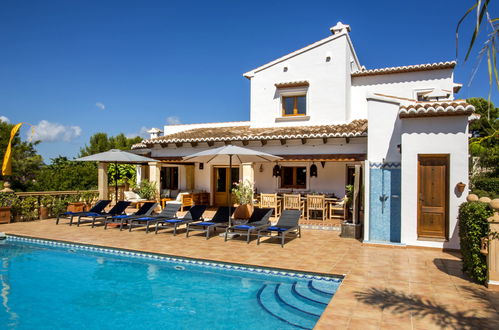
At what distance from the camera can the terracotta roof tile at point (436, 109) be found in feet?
A: 29.8

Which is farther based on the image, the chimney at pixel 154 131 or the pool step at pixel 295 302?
the chimney at pixel 154 131

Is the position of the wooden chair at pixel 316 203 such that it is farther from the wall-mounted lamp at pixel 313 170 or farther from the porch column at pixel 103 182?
the porch column at pixel 103 182

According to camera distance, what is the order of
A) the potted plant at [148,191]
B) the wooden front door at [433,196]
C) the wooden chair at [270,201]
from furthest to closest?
the potted plant at [148,191] < the wooden chair at [270,201] < the wooden front door at [433,196]

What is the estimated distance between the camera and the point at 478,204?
692cm

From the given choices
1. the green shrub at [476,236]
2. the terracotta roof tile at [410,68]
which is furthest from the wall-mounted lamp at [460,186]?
the terracotta roof tile at [410,68]

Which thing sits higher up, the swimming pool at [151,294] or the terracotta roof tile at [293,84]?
the terracotta roof tile at [293,84]

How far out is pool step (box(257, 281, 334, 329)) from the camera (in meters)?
5.73

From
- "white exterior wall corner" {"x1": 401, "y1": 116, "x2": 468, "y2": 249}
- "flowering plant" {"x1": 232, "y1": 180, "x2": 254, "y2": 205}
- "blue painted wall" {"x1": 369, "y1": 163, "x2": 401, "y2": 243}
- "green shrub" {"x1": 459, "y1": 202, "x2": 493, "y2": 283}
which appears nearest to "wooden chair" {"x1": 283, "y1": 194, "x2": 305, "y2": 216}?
"flowering plant" {"x1": 232, "y1": 180, "x2": 254, "y2": 205}

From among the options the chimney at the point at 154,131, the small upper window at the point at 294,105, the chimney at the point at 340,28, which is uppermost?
the chimney at the point at 340,28

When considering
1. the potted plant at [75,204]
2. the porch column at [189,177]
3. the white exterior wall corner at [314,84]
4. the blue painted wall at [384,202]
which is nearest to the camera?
the blue painted wall at [384,202]

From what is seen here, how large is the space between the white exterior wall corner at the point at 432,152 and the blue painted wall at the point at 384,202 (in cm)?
27

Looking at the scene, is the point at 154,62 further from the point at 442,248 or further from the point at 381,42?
the point at 442,248

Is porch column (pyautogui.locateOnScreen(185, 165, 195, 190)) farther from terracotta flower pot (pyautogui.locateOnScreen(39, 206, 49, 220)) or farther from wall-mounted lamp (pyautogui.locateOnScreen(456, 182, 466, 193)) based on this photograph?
wall-mounted lamp (pyautogui.locateOnScreen(456, 182, 466, 193))

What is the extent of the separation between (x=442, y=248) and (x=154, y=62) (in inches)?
747
